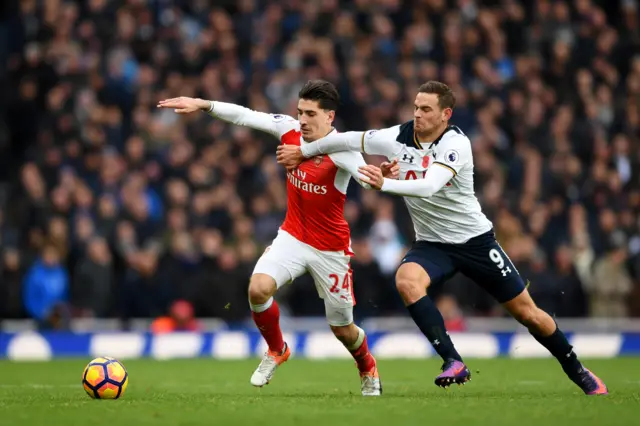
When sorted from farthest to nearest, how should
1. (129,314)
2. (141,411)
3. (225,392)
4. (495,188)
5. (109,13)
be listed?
(109,13) < (495,188) < (129,314) < (225,392) < (141,411)

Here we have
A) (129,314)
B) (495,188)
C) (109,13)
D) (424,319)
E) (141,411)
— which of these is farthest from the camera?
(109,13)

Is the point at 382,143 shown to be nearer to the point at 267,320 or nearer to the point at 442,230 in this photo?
the point at 442,230

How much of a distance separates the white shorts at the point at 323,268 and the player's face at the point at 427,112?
143 cm

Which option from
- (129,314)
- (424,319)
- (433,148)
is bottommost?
(129,314)

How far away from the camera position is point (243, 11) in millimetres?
22156

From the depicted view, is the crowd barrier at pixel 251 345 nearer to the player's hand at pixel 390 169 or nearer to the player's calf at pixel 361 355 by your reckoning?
the player's calf at pixel 361 355

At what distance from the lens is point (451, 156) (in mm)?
9758

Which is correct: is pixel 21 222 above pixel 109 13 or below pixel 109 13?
below

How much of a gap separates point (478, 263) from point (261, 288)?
1799 mm

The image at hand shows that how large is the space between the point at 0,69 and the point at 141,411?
43.8ft

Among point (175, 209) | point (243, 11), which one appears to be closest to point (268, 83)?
point (243, 11)

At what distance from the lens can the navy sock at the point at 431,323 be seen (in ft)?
31.9

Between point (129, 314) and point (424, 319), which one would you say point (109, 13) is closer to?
point (129, 314)

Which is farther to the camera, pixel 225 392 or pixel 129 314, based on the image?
pixel 129 314
